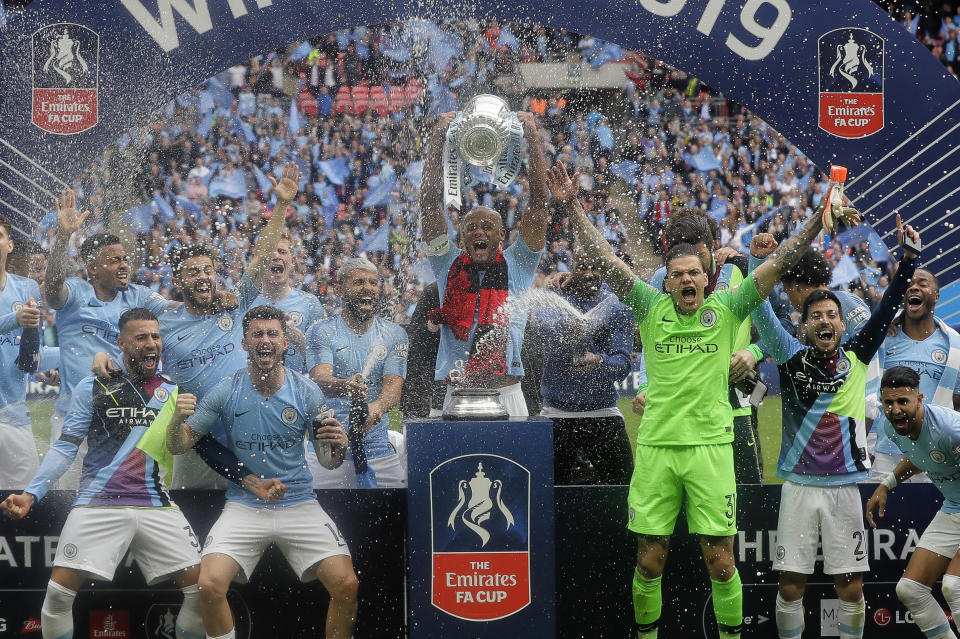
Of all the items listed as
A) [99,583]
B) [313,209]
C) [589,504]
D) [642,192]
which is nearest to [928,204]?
[642,192]

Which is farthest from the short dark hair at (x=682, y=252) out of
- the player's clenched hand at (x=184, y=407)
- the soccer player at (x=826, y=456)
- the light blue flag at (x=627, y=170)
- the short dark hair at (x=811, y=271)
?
the player's clenched hand at (x=184, y=407)

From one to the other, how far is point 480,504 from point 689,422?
3.14ft

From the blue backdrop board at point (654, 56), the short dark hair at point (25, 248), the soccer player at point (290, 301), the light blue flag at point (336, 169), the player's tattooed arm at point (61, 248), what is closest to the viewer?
the player's tattooed arm at point (61, 248)

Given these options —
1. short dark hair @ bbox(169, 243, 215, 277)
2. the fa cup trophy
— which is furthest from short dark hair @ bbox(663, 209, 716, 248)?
short dark hair @ bbox(169, 243, 215, 277)

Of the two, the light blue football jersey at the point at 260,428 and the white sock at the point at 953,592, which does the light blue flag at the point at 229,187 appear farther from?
the white sock at the point at 953,592

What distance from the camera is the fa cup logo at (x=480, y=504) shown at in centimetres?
455

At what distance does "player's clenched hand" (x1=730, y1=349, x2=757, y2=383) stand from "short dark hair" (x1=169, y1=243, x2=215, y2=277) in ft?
8.39

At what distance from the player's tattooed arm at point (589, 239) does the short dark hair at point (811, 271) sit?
3.18 ft

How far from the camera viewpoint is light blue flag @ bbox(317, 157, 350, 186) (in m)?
6.52

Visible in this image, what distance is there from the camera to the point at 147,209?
226 inches

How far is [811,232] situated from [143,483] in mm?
3118

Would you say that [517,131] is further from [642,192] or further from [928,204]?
[928,204]

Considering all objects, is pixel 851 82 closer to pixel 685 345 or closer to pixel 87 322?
pixel 685 345

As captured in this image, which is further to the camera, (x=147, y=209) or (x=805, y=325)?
(x=147, y=209)
